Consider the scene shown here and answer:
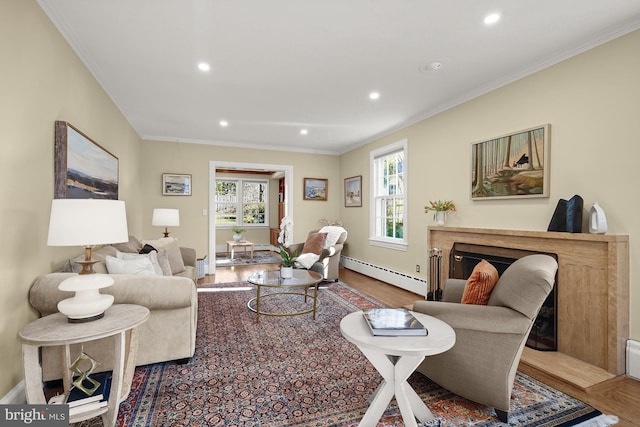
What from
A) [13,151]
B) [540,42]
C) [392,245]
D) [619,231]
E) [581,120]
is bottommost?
Answer: [392,245]

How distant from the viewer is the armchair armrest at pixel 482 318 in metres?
1.63

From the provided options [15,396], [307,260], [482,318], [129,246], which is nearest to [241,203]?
[307,260]

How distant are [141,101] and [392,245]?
159 inches

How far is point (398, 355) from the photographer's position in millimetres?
1426

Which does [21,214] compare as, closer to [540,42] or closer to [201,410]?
[201,410]

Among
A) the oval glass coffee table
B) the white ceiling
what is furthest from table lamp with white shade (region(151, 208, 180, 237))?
the oval glass coffee table

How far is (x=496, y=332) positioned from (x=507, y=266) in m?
1.64

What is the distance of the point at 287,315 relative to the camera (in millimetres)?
3303

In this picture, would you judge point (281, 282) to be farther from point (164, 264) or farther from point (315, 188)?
point (315, 188)

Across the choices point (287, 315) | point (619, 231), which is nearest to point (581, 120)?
point (619, 231)

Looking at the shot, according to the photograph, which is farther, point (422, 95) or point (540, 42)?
point (422, 95)

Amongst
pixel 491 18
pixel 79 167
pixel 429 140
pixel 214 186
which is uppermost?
pixel 491 18

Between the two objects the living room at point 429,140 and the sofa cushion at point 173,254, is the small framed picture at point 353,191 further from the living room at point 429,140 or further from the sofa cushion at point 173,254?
the sofa cushion at point 173,254

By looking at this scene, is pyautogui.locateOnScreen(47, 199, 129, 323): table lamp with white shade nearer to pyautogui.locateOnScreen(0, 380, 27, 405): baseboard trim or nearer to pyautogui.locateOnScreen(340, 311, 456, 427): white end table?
pyautogui.locateOnScreen(0, 380, 27, 405): baseboard trim
